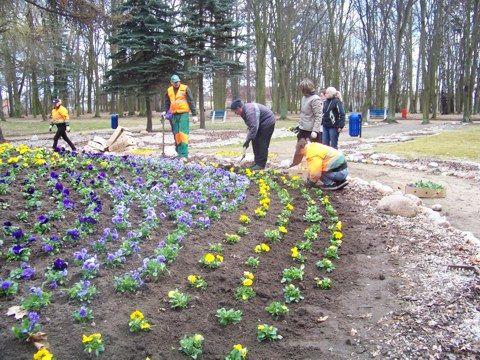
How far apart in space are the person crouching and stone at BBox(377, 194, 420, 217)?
1338 millimetres

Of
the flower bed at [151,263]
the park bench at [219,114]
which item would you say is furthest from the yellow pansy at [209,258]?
the park bench at [219,114]

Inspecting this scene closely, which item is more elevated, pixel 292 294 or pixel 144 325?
pixel 144 325

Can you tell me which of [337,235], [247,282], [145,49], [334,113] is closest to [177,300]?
[247,282]

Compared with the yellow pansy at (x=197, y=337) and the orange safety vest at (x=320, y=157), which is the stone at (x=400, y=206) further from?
the yellow pansy at (x=197, y=337)

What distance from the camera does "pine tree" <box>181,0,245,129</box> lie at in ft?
79.0

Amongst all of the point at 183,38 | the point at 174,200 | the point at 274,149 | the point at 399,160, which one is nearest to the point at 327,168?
the point at 174,200

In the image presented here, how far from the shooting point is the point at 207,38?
25203 millimetres

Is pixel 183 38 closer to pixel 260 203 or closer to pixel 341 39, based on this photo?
pixel 341 39

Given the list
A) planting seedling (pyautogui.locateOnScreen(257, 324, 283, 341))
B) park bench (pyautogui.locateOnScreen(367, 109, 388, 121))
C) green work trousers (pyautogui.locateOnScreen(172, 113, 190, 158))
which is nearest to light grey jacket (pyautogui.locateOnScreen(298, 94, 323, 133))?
green work trousers (pyautogui.locateOnScreen(172, 113, 190, 158))

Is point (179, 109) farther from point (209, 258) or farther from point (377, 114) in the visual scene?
point (377, 114)

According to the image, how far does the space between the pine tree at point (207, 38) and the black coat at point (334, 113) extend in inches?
591

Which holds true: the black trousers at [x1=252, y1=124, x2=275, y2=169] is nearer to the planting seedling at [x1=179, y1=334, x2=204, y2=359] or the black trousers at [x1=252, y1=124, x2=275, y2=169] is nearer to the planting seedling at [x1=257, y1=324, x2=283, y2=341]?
the planting seedling at [x1=257, y1=324, x2=283, y2=341]

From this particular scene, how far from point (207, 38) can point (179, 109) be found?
53.9 feet

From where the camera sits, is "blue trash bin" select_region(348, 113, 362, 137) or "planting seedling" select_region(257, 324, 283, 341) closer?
"planting seedling" select_region(257, 324, 283, 341)
